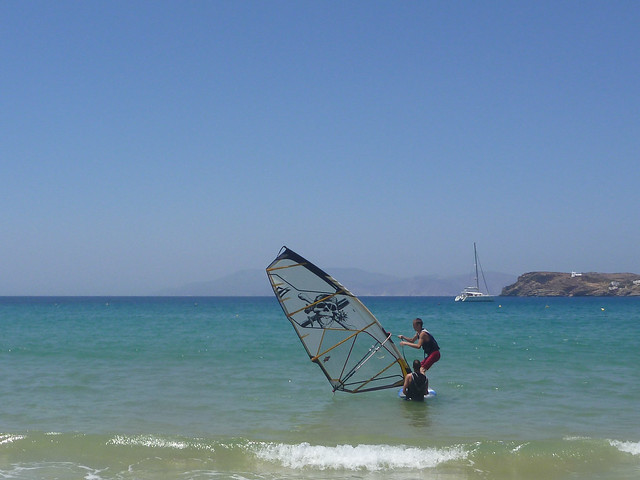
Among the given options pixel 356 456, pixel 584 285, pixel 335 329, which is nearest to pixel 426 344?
pixel 335 329

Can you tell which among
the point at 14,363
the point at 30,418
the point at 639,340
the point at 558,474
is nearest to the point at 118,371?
the point at 14,363

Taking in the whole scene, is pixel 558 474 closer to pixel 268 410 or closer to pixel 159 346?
pixel 268 410

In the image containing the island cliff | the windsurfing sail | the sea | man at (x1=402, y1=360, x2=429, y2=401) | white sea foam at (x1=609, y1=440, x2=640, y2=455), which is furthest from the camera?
the island cliff

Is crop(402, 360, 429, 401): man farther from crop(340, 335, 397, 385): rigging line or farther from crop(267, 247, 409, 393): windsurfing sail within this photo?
crop(340, 335, 397, 385): rigging line

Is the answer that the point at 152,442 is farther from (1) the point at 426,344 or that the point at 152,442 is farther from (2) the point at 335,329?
(1) the point at 426,344

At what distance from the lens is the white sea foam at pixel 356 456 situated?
866cm

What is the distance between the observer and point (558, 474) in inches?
330

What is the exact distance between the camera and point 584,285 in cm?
15688

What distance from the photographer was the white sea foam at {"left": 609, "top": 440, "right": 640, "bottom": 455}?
8.93 m

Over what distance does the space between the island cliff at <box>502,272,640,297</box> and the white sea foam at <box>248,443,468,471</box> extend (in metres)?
156

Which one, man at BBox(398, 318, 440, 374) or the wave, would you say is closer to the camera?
the wave

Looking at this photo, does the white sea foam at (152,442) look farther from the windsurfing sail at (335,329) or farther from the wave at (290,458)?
the windsurfing sail at (335,329)

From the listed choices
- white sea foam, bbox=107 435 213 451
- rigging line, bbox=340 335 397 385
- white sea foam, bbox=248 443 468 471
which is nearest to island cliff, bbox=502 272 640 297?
rigging line, bbox=340 335 397 385

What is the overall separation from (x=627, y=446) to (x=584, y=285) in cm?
15912
